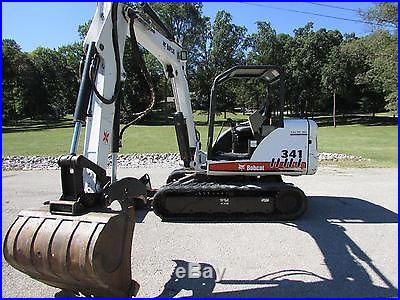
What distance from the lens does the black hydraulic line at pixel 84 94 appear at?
13.6 ft

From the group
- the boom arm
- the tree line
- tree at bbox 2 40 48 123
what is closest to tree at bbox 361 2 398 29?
the tree line

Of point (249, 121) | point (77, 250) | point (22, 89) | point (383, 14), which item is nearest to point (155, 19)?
point (249, 121)

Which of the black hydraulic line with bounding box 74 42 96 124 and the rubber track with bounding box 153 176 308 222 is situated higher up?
the black hydraulic line with bounding box 74 42 96 124

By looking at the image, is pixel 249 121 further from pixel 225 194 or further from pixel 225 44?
pixel 225 44

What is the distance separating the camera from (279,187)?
7.00 m

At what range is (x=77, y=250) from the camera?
11.1ft

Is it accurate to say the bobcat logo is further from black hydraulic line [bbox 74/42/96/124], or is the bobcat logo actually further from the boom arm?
black hydraulic line [bbox 74/42/96/124]

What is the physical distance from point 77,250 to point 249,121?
15.8 feet

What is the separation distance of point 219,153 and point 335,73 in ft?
142

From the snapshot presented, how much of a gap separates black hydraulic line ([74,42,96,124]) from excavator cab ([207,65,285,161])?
10.9ft

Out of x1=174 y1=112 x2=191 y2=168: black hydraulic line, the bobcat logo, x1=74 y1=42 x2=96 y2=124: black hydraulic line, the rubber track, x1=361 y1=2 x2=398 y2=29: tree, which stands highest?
x1=361 y1=2 x2=398 y2=29: tree

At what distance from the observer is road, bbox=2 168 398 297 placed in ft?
13.9

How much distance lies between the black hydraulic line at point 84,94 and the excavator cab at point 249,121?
10.9ft

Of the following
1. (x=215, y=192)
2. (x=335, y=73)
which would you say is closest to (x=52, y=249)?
(x=215, y=192)
